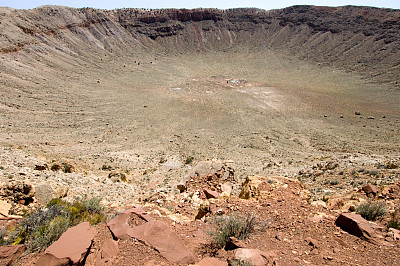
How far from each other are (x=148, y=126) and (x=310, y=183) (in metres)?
18.4

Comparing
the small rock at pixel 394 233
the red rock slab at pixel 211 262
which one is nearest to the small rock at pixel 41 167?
the red rock slab at pixel 211 262

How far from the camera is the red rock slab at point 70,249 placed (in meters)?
4.27

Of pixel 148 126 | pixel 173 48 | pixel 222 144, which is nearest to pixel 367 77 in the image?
pixel 222 144

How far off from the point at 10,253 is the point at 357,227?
7057mm

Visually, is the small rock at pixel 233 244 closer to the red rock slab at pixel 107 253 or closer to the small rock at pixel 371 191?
the red rock slab at pixel 107 253

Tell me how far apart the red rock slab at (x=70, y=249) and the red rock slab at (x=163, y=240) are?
843mm

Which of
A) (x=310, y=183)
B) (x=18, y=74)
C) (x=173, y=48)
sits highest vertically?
(x=173, y=48)

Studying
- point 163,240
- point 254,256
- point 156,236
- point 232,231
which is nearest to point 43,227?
point 156,236

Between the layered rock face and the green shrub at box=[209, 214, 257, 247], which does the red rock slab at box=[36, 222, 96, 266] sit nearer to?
the green shrub at box=[209, 214, 257, 247]

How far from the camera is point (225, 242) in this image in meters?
5.03

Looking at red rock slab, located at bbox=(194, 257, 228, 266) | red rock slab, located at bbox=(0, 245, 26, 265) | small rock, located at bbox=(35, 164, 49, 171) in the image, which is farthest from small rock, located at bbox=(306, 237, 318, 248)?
small rock, located at bbox=(35, 164, 49, 171)

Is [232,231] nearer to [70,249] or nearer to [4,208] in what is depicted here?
[70,249]

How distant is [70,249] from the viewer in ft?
14.8

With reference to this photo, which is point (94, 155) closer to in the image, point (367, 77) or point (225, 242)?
point (225, 242)
